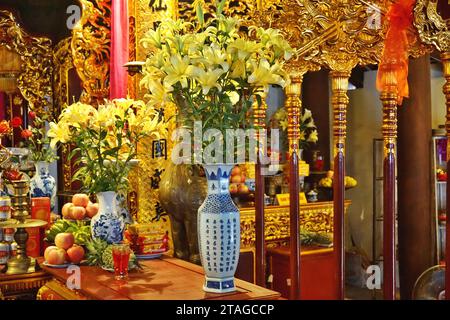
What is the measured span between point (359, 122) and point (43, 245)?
12.6 ft

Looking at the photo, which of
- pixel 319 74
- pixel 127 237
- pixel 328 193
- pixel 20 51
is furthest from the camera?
pixel 319 74

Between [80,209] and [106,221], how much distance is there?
266 mm

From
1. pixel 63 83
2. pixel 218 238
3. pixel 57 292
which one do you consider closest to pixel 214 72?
pixel 218 238

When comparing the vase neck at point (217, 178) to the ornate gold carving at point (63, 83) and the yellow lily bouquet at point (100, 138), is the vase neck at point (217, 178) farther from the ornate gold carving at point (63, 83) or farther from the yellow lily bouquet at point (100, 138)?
the ornate gold carving at point (63, 83)

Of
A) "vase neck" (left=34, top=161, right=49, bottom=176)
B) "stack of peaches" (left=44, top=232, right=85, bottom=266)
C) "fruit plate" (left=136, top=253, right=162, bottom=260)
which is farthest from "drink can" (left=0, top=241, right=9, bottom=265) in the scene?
"vase neck" (left=34, top=161, right=49, bottom=176)

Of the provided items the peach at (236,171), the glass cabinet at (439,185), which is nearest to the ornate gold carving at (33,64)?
the peach at (236,171)

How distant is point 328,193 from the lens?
4.55 meters

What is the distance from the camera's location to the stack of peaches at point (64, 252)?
2.01 meters

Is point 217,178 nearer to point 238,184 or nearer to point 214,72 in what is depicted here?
point 214,72

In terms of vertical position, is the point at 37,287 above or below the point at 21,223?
below

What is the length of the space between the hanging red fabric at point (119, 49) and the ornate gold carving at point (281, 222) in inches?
54.6

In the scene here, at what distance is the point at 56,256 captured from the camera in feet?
6.58
